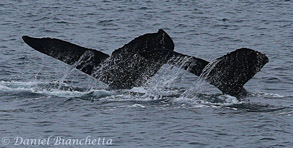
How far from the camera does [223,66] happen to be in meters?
14.3

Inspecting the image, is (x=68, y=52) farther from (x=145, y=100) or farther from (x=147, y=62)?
(x=145, y=100)

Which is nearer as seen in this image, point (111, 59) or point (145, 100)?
point (111, 59)

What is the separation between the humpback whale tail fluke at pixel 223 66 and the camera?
13930mm

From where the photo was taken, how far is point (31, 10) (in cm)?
3600

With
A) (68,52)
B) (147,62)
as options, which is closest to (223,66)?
(147,62)

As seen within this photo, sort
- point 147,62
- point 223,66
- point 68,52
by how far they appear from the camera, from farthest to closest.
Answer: point 68,52 → point 147,62 → point 223,66

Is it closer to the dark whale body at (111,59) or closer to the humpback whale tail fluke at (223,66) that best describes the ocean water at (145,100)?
the dark whale body at (111,59)

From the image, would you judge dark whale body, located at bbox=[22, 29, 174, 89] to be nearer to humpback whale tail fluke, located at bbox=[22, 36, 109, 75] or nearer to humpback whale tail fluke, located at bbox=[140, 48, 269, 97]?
humpback whale tail fluke, located at bbox=[22, 36, 109, 75]

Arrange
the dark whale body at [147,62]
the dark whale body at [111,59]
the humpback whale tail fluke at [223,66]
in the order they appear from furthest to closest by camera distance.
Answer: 1. the dark whale body at [111,59]
2. the dark whale body at [147,62]
3. the humpback whale tail fluke at [223,66]

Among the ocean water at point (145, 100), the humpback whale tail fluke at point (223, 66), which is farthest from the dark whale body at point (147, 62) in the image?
the ocean water at point (145, 100)

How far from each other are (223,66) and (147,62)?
165 centimetres

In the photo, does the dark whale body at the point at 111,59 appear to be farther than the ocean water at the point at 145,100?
Yes

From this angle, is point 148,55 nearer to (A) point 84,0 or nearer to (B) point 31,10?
(B) point 31,10

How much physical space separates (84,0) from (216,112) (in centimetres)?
2791
